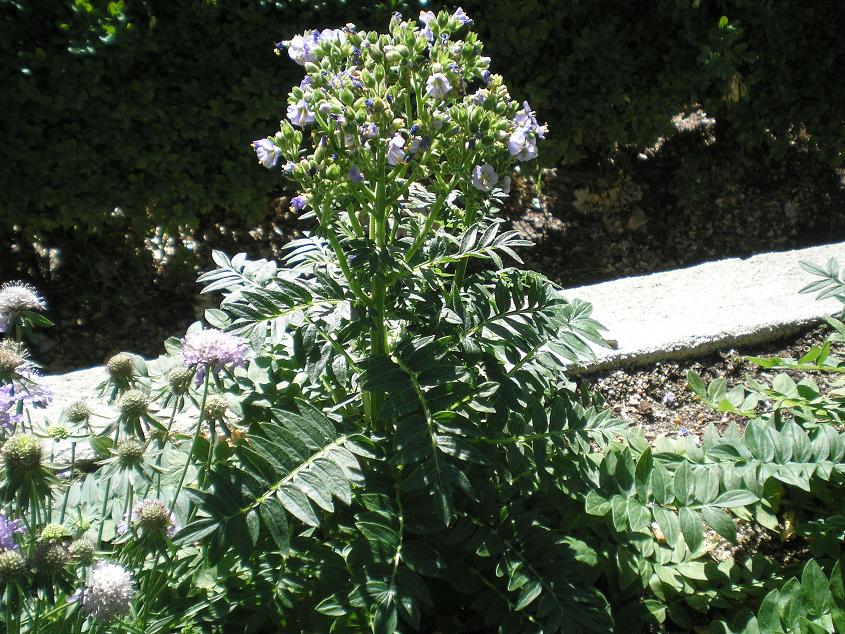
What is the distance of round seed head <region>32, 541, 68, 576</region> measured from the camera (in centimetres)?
151

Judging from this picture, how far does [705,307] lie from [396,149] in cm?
192

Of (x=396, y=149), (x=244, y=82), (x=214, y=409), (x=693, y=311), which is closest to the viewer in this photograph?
(x=396, y=149)

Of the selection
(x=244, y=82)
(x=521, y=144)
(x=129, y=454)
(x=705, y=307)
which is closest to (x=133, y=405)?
(x=129, y=454)

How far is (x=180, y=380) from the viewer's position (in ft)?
5.70

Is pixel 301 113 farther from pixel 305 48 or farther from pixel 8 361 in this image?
pixel 8 361

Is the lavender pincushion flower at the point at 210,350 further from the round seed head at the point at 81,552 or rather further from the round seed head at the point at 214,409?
the round seed head at the point at 81,552

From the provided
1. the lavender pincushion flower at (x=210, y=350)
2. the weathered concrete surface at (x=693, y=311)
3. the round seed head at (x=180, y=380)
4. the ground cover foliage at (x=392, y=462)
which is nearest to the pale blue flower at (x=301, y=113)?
the ground cover foliage at (x=392, y=462)

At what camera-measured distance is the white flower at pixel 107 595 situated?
4.95ft

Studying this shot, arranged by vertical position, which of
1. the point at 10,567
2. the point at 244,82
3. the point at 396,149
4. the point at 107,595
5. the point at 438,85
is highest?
the point at 244,82

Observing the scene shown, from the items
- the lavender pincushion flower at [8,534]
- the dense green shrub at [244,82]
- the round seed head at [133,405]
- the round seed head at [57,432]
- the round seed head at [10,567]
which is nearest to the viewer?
the round seed head at [10,567]

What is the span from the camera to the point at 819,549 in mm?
1919

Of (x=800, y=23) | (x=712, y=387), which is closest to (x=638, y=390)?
(x=712, y=387)

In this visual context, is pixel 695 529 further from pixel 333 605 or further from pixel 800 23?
pixel 800 23

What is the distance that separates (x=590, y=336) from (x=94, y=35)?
7.83 ft
